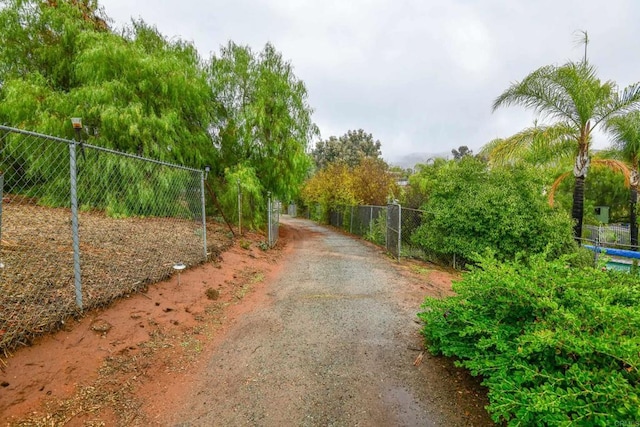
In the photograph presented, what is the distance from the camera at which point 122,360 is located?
286 centimetres

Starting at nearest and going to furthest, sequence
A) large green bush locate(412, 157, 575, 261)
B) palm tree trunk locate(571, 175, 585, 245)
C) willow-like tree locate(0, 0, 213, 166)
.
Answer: large green bush locate(412, 157, 575, 261) → willow-like tree locate(0, 0, 213, 166) → palm tree trunk locate(571, 175, 585, 245)

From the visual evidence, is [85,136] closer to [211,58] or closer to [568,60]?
[211,58]

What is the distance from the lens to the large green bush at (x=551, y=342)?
166cm

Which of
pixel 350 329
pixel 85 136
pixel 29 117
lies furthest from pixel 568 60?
pixel 29 117

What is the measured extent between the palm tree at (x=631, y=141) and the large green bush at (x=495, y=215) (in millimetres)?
4246

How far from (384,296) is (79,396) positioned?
13.7 feet

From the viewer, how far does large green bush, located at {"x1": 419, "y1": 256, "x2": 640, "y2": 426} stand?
1.66m

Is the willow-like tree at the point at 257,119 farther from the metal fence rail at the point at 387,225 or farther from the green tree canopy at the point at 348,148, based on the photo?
the green tree canopy at the point at 348,148

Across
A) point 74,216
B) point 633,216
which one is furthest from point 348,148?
point 74,216

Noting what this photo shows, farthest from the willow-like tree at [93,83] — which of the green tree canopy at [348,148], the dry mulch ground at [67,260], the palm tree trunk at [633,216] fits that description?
the green tree canopy at [348,148]

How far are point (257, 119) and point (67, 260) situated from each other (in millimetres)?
7838

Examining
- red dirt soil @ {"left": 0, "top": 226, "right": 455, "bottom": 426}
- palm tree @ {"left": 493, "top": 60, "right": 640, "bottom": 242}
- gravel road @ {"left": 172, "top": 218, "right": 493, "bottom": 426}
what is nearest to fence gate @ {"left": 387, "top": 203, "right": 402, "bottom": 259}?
gravel road @ {"left": 172, "top": 218, "right": 493, "bottom": 426}

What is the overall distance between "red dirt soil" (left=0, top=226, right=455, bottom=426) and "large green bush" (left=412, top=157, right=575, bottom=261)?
5546 mm

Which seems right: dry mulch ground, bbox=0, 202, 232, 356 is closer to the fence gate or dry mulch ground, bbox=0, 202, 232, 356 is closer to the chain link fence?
the fence gate
